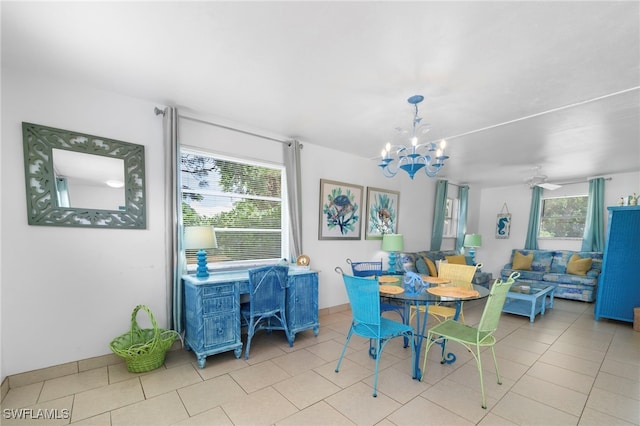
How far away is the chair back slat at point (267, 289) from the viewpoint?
2658 mm

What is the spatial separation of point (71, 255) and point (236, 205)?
1.56 metres

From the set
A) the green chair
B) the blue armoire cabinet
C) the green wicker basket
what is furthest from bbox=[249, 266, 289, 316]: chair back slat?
the blue armoire cabinet

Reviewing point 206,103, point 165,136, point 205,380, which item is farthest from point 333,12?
point 205,380

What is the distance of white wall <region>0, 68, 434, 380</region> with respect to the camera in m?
2.04

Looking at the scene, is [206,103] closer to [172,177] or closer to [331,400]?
[172,177]

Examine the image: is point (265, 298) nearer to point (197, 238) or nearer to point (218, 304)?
point (218, 304)

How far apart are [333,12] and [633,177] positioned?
7.06 m

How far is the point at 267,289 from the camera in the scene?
2783mm

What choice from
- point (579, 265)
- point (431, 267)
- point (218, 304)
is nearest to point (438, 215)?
point (431, 267)

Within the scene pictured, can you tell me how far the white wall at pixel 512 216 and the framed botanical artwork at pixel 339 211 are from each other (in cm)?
478

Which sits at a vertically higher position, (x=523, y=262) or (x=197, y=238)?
(x=197, y=238)

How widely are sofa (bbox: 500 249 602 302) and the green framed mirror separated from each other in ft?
20.9

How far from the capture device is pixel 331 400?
202 cm

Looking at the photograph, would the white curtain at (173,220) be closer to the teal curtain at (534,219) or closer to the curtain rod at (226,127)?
the curtain rod at (226,127)
